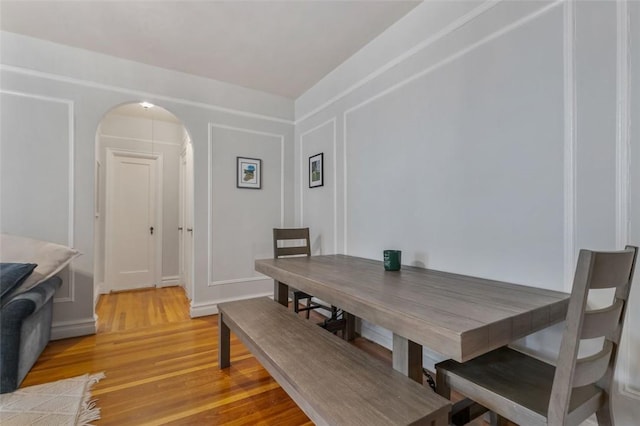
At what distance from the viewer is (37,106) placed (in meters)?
2.62

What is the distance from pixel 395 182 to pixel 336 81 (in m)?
1.44

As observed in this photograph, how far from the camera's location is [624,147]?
126 cm

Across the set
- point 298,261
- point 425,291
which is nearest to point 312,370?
point 425,291

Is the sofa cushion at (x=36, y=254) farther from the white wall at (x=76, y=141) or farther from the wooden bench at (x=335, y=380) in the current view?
the wooden bench at (x=335, y=380)

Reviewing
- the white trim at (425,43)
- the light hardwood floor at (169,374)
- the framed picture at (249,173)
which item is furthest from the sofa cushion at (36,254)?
the white trim at (425,43)

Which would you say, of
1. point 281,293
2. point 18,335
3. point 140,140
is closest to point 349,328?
point 281,293

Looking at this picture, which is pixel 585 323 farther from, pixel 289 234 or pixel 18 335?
pixel 18 335

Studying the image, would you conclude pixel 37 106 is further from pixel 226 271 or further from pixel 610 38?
pixel 610 38

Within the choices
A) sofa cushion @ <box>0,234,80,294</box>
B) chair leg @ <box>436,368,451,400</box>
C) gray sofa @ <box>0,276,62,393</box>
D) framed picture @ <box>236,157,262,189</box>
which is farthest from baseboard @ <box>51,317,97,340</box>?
chair leg @ <box>436,368,451,400</box>

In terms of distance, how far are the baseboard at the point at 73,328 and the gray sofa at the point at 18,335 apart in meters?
0.54

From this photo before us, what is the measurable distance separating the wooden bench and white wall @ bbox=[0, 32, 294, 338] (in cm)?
192

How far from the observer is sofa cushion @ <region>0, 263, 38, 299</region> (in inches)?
74.5

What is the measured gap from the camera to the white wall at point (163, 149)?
4305 mm

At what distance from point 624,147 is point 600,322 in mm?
838
